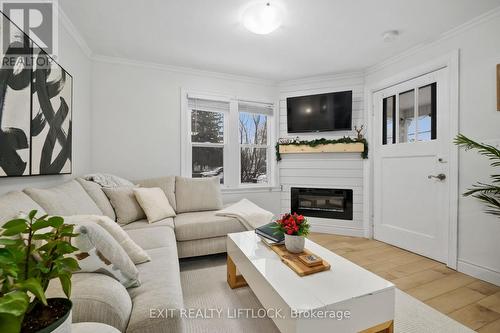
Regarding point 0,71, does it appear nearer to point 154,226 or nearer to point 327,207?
point 154,226

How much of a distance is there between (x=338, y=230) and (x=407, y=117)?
188 cm

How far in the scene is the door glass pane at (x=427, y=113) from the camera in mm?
2631

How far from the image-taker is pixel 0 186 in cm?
148

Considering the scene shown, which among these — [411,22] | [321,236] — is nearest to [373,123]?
[411,22]

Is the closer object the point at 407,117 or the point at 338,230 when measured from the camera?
the point at 407,117

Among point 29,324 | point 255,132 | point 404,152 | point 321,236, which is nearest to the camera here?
point 29,324

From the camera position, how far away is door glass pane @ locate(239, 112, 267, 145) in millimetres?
3799

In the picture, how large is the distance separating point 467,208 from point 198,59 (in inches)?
141

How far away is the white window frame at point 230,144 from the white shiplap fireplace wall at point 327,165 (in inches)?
7.5

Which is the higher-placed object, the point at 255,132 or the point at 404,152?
the point at 255,132

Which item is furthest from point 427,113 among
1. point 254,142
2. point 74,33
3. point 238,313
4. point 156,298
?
point 74,33

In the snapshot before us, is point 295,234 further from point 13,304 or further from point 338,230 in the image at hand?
point 338,230

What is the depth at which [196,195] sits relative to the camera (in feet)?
9.71

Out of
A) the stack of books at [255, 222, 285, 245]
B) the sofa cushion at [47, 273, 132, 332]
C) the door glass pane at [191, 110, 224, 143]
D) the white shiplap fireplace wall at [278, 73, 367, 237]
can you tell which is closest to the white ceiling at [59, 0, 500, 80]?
the white shiplap fireplace wall at [278, 73, 367, 237]
